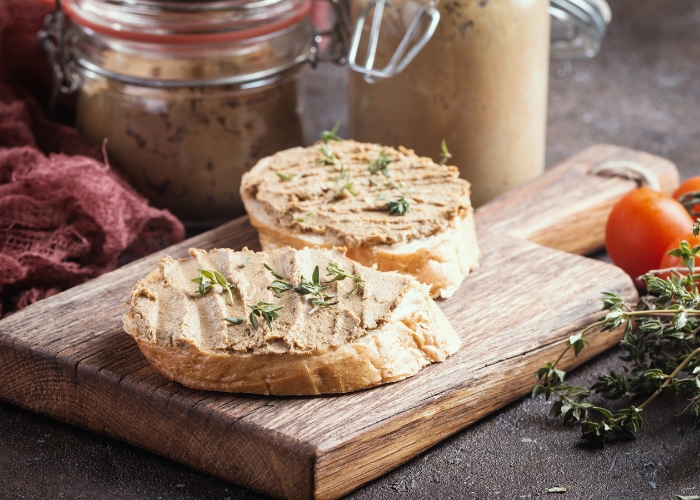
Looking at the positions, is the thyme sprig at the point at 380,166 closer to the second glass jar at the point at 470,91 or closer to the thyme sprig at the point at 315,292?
the second glass jar at the point at 470,91

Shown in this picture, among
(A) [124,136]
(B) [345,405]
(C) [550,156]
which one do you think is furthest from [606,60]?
(B) [345,405]

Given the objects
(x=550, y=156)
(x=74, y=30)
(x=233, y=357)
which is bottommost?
(x=550, y=156)

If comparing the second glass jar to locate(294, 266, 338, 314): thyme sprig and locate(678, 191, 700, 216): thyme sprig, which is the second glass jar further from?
locate(294, 266, 338, 314): thyme sprig

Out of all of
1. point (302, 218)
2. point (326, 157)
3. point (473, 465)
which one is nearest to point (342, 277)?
point (302, 218)

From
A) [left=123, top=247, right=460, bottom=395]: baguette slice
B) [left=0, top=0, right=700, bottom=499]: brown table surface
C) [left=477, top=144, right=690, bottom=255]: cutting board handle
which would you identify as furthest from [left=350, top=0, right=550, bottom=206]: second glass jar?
[left=123, top=247, right=460, bottom=395]: baguette slice

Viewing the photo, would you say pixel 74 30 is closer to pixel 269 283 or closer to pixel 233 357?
pixel 269 283

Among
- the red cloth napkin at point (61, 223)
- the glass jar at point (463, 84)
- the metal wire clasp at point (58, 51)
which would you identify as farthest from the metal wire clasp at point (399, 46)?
the metal wire clasp at point (58, 51)

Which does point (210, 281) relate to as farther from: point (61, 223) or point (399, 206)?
point (61, 223)
